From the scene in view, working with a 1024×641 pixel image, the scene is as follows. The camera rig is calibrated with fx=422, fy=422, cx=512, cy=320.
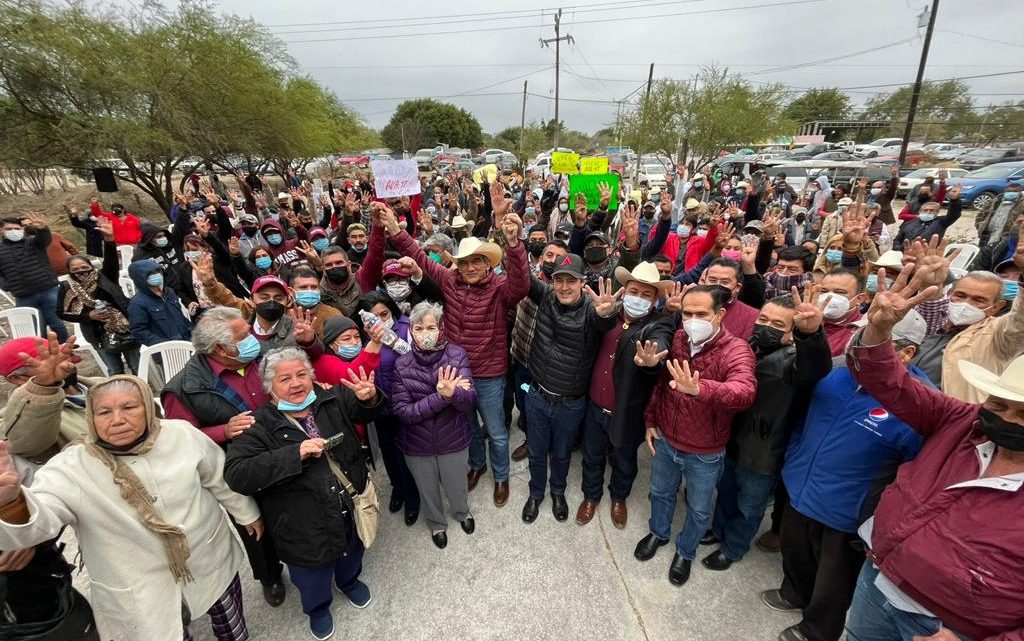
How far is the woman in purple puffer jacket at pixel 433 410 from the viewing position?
2977mm

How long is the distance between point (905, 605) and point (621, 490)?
76.3 inches

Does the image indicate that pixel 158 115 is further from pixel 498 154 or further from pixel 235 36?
pixel 498 154

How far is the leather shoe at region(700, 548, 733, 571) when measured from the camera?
3.12 metres

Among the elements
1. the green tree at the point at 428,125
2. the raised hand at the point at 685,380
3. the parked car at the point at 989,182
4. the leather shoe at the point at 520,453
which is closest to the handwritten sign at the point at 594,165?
the leather shoe at the point at 520,453

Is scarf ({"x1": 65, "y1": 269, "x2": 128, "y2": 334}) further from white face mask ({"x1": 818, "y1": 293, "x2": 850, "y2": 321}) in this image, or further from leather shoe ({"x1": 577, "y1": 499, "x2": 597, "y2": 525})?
white face mask ({"x1": 818, "y1": 293, "x2": 850, "y2": 321})

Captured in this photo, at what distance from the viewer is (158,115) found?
14188 millimetres

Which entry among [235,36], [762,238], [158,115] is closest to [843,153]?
[762,238]

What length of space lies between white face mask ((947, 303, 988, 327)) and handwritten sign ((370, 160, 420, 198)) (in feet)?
18.8

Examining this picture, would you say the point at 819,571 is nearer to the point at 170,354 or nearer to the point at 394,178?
the point at 170,354

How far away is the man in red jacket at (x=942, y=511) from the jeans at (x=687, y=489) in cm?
85

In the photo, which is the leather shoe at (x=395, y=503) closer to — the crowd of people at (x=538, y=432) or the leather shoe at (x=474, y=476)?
the crowd of people at (x=538, y=432)

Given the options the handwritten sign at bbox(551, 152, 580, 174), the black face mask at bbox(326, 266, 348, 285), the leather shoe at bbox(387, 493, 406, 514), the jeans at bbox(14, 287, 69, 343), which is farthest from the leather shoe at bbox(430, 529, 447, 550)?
the handwritten sign at bbox(551, 152, 580, 174)

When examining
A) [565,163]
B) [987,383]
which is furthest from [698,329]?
[565,163]

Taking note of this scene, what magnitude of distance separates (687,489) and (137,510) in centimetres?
317
